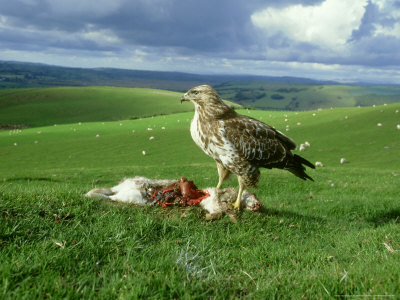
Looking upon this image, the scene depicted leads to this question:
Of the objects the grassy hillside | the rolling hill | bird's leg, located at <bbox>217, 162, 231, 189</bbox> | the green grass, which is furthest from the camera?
the green grass

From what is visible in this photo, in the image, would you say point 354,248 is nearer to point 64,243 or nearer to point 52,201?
point 64,243

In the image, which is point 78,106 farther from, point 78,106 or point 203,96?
point 203,96

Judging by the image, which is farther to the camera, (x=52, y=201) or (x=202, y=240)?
(x=52, y=201)

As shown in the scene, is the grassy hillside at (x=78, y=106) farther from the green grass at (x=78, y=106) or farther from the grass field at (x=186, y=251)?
the grass field at (x=186, y=251)

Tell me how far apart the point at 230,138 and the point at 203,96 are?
3.74ft

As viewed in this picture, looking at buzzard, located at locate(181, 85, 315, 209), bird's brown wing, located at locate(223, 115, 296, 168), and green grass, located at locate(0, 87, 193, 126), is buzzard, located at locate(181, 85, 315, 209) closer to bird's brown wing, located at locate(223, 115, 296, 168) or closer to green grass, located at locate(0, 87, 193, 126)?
bird's brown wing, located at locate(223, 115, 296, 168)

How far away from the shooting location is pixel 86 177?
22.1 meters

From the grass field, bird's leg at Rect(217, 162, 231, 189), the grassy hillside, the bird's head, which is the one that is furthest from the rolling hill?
the grassy hillside

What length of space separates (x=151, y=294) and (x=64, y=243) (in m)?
1.82

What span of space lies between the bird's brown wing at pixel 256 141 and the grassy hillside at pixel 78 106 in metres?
91.0

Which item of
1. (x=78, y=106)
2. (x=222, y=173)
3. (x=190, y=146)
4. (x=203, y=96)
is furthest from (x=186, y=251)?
(x=78, y=106)

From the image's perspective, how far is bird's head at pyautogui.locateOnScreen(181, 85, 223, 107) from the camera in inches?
279

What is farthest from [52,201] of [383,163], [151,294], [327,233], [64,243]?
[383,163]

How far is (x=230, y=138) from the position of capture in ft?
22.4
